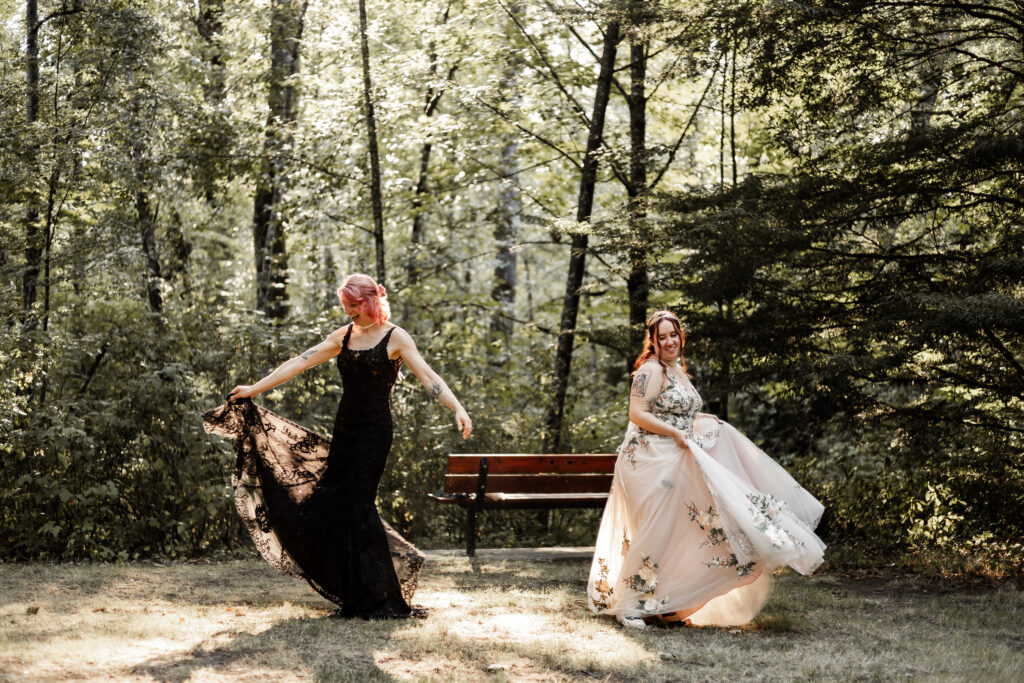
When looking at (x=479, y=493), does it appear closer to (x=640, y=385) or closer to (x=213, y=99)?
(x=640, y=385)

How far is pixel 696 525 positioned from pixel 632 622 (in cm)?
77

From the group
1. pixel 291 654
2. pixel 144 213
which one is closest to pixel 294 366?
pixel 291 654

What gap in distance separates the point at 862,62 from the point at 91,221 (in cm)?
935

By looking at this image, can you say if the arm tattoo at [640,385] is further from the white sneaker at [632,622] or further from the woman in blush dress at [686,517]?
the white sneaker at [632,622]

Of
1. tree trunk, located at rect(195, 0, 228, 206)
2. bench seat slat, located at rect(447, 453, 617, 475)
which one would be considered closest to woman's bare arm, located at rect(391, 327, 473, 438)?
bench seat slat, located at rect(447, 453, 617, 475)

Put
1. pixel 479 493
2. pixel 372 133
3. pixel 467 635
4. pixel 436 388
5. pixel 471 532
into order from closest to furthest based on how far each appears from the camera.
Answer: pixel 467 635 < pixel 436 388 < pixel 479 493 < pixel 471 532 < pixel 372 133

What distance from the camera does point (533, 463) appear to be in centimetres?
970

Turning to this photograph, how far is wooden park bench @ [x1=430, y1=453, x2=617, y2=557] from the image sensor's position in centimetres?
941

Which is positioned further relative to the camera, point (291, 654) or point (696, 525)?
point (696, 525)

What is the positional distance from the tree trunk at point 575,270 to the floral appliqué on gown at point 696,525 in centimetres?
492

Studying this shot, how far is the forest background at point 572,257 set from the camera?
836 centimetres

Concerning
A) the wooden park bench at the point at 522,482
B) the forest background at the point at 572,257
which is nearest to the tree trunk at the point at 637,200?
the forest background at the point at 572,257

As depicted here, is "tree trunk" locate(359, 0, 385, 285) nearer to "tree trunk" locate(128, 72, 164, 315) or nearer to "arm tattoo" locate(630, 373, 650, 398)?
"tree trunk" locate(128, 72, 164, 315)

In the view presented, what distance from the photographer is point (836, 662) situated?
559 cm
